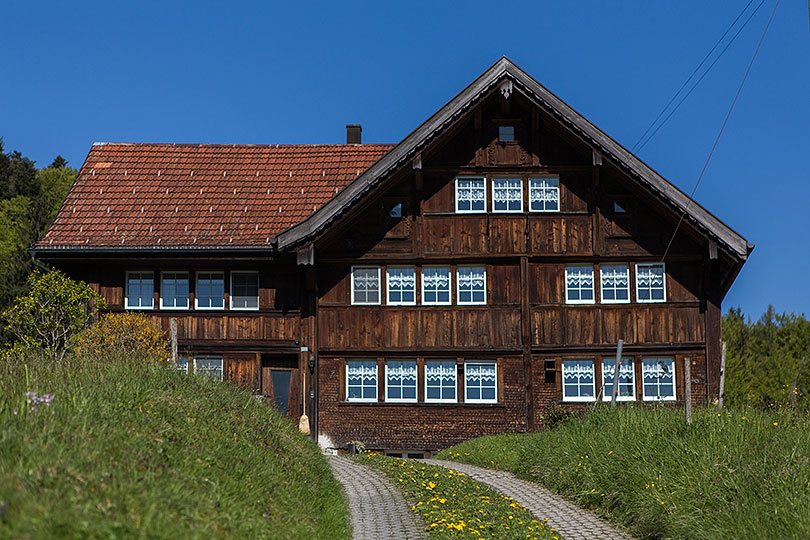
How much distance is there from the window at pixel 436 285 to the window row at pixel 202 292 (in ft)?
16.1

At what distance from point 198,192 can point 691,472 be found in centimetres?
2002

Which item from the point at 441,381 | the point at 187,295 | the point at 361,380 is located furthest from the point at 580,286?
the point at 187,295

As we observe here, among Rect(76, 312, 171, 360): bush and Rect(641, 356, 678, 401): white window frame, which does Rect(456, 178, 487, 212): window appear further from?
Rect(76, 312, 171, 360): bush

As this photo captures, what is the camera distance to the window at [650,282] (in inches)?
1033

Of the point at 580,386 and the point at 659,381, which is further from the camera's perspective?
the point at 580,386

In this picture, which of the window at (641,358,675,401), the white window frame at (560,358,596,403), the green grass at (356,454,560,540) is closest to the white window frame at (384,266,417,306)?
the white window frame at (560,358,596,403)

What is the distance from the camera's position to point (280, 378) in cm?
2683

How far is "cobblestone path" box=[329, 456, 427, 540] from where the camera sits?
11.3 m

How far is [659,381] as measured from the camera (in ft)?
85.4

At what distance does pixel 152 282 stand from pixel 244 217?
3.28m

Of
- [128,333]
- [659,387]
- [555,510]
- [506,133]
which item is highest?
[506,133]

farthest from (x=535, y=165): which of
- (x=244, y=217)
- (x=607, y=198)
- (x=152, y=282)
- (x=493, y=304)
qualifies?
(x=152, y=282)

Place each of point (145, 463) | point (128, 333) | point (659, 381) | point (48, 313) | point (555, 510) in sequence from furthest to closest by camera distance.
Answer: point (659, 381)
point (48, 313)
point (128, 333)
point (555, 510)
point (145, 463)

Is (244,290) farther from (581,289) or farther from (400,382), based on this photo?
(581,289)
